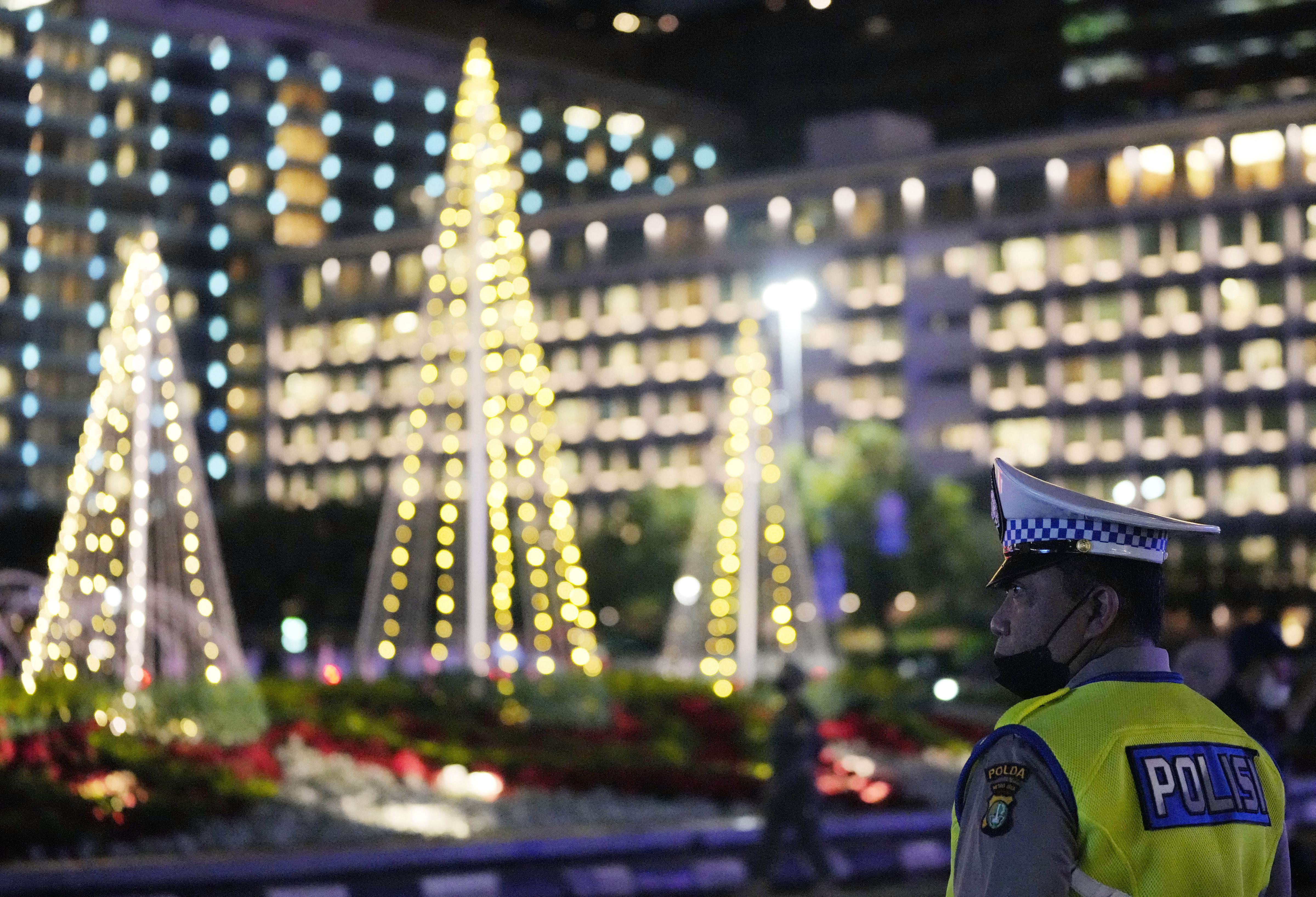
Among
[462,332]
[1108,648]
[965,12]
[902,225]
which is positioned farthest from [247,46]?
[1108,648]

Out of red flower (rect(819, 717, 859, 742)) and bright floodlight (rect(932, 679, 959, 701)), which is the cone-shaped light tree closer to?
red flower (rect(819, 717, 859, 742))

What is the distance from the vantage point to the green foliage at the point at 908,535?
233 ft

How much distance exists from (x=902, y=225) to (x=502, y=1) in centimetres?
4259

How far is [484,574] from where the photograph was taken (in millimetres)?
24078

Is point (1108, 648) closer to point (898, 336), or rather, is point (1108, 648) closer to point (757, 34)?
point (898, 336)

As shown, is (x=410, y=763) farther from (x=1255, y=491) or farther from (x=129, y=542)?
(x=1255, y=491)

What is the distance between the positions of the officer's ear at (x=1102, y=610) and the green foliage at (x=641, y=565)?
7270 cm

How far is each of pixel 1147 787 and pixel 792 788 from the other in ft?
39.0

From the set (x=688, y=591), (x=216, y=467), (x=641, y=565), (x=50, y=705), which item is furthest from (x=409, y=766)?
(x=216, y=467)

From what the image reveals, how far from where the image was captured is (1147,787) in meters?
3.28

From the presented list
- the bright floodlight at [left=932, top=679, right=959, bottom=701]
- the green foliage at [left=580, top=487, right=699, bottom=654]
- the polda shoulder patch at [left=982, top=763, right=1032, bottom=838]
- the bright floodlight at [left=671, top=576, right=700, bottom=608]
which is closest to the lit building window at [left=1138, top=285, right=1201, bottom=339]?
the green foliage at [left=580, top=487, right=699, bottom=654]

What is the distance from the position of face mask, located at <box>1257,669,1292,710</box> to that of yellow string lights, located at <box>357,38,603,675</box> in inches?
517

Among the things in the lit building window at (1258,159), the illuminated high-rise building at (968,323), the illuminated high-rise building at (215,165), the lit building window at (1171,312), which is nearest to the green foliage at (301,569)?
the illuminated high-rise building at (215,165)

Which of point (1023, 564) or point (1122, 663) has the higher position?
point (1023, 564)
